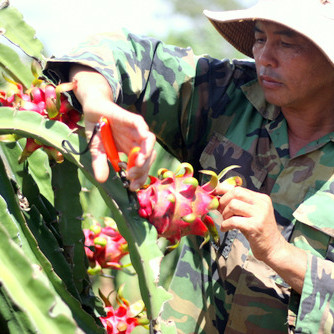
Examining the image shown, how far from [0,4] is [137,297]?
0.75m

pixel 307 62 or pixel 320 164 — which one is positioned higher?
pixel 307 62

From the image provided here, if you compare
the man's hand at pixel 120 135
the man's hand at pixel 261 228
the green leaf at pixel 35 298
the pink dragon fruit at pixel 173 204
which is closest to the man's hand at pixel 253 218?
the man's hand at pixel 261 228

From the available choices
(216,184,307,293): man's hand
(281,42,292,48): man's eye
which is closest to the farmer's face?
(281,42,292,48): man's eye

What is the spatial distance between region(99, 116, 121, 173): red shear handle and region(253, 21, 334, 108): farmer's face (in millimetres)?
467

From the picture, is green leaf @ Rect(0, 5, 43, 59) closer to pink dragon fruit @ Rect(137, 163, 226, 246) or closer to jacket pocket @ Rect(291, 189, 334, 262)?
pink dragon fruit @ Rect(137, 163, 226, 246)

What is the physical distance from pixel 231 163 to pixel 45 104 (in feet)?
1.64

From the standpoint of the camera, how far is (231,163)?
50.0 inches

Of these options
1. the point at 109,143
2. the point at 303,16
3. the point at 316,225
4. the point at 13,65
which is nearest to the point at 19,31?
the point at 13,65

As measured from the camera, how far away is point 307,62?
1.16m

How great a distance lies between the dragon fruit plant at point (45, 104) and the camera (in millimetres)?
877

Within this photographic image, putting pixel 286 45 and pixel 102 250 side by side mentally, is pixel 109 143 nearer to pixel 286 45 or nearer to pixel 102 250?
pixel 102 250

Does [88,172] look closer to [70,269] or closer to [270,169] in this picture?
[70,269]

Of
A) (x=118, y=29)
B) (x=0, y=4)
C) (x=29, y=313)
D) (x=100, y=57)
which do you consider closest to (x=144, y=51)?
(x=118, y=29)

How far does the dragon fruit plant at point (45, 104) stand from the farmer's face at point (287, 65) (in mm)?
414
